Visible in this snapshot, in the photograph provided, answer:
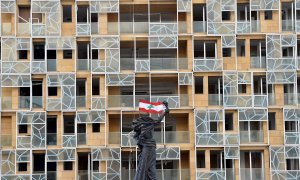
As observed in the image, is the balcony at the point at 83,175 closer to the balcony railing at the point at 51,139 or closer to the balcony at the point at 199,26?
the balcony railing at the point at 51,139

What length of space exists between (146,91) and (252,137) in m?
8.52

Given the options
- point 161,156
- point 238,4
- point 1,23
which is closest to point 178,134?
point 161,156

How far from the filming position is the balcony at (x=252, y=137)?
66.1 metres

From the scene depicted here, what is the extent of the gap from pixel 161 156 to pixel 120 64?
23.9ft

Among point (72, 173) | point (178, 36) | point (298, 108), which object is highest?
point (178, 36)

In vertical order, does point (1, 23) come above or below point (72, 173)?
above

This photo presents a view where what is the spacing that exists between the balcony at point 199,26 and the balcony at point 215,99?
4.83 metres

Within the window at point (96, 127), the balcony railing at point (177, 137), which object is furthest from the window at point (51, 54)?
the balcony railing at point (177, 137)

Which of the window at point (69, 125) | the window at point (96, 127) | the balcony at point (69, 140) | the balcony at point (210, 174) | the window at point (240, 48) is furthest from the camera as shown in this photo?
the window at point (240, 48)

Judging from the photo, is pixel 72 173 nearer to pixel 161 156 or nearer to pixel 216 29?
pixel 161 156

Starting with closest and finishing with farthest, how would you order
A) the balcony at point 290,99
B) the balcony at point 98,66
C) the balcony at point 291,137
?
1. the balcony at point 291,137
2. the balcony at point 98,66
3. the balcony at point 290,99

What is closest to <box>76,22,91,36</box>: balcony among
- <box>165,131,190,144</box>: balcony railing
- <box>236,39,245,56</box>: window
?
<box>165,131,190,144</box>: balcony railing

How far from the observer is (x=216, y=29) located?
6700 cm

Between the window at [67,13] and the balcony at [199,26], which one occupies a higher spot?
the window at [67,13]
